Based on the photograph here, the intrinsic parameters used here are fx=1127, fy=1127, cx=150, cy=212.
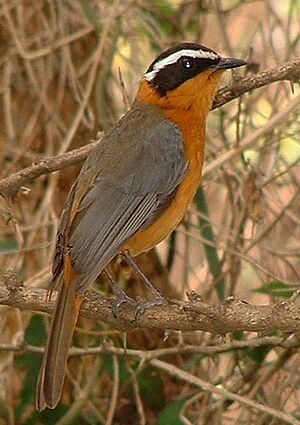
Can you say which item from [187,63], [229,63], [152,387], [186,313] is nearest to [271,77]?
[229,63]

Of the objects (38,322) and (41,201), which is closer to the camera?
(38,322)

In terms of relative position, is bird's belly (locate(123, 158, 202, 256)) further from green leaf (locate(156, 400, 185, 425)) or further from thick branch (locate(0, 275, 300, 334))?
green leaf (locate(156, 400, 185, 425))

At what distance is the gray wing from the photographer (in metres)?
3.54

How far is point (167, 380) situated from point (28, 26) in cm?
179

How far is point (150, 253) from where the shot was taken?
5062mm

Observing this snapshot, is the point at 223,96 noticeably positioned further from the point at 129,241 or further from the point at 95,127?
the point at 95,127

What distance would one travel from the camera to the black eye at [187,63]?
3.93 m

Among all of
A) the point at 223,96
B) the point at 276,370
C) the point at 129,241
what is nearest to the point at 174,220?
the point at 129,241

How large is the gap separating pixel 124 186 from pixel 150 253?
4.31 ft

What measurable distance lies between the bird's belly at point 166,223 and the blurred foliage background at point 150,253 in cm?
52

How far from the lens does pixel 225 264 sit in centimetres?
493

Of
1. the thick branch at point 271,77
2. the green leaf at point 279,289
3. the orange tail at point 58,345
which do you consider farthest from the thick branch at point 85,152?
the green leaf at point 279,289

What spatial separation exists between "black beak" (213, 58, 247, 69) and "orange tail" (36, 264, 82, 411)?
973 mm

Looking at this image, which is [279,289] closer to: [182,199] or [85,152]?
[182,199]
